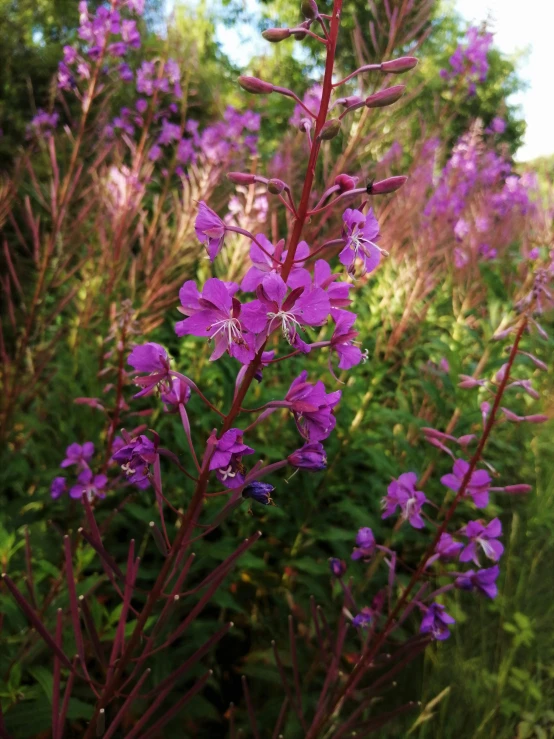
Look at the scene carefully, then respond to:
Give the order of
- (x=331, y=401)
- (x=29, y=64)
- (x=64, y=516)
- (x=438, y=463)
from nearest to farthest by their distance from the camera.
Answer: (x=331, y=401), (x=64, y=516), (x=438, y=463), (x=29, y=64)

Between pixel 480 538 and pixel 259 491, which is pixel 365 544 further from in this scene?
pixel 259 491

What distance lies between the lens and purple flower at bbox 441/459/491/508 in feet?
5.45

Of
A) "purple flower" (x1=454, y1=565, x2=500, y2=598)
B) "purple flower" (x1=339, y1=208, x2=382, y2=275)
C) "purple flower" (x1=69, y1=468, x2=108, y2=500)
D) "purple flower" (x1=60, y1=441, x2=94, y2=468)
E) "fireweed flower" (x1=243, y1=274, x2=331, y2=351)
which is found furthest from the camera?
"purple flower" (x1=60, y1=441, x2=94, y2=468)

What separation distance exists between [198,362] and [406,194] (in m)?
2.34

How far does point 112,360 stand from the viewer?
312 centimetres

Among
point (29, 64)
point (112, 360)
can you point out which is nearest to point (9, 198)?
point (112, 360)

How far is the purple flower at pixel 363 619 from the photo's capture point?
1.65 m

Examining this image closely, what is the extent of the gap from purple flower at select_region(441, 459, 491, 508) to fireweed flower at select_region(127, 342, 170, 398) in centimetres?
101

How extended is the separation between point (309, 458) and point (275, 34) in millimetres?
880

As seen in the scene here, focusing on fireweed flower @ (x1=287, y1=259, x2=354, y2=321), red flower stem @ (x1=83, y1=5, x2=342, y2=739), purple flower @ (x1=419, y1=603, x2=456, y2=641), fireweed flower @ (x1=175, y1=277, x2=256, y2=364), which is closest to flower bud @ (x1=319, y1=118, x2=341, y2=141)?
red flower stem @ (x1=83, y1=5, x2=342, y2=739)

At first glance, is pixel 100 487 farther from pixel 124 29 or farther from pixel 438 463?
pixel 124 29

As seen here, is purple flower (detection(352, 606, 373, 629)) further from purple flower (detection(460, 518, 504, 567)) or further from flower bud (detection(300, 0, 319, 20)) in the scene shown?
flower bud (detection(300, 0, 319, 20))

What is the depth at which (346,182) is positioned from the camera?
3.37 ft

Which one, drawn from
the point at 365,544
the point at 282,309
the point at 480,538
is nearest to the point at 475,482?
the point at 480,538
